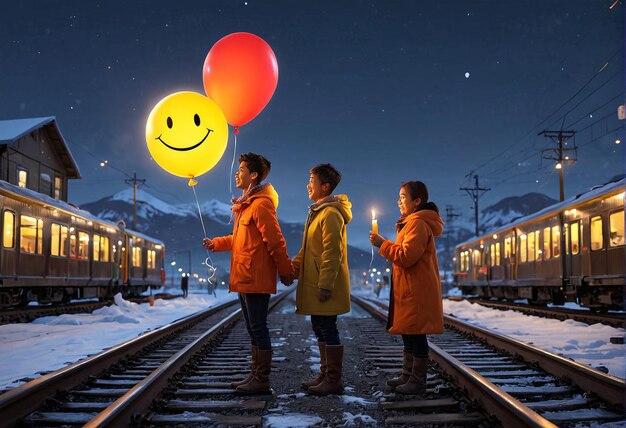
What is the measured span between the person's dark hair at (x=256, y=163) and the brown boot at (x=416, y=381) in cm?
197

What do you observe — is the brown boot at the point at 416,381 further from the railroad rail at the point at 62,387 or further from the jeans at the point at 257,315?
the railroad rail at the point at 62,387

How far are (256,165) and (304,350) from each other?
11.5 ft

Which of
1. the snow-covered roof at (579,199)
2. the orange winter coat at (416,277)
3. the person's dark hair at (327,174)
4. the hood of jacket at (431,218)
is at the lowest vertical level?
the orange winter coat at (416,277)

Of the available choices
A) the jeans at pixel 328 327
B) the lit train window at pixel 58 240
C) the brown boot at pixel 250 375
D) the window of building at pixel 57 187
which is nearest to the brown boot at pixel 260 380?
the brown boot at pixel 250 375

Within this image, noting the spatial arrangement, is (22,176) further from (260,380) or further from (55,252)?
(260,380)

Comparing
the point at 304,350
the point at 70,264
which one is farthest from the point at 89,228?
the point at 304,350

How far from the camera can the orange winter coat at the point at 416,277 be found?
4629 mm

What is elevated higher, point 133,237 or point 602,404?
point 133,237

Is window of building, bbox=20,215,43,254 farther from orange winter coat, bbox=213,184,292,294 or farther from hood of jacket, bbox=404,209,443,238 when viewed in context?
hood of jacket, bbox=404,209,443,238

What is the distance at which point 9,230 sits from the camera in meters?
13.7

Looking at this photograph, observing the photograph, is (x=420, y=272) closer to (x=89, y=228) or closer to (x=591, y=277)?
(x=591, y=277)

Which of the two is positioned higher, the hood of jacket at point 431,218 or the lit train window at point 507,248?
the lit train window at point 507,248

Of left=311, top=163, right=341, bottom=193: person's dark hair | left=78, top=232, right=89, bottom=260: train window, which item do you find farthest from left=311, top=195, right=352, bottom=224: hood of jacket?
left=78, top=232, right=89, bottom=260: train window

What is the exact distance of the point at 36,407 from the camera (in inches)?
166
